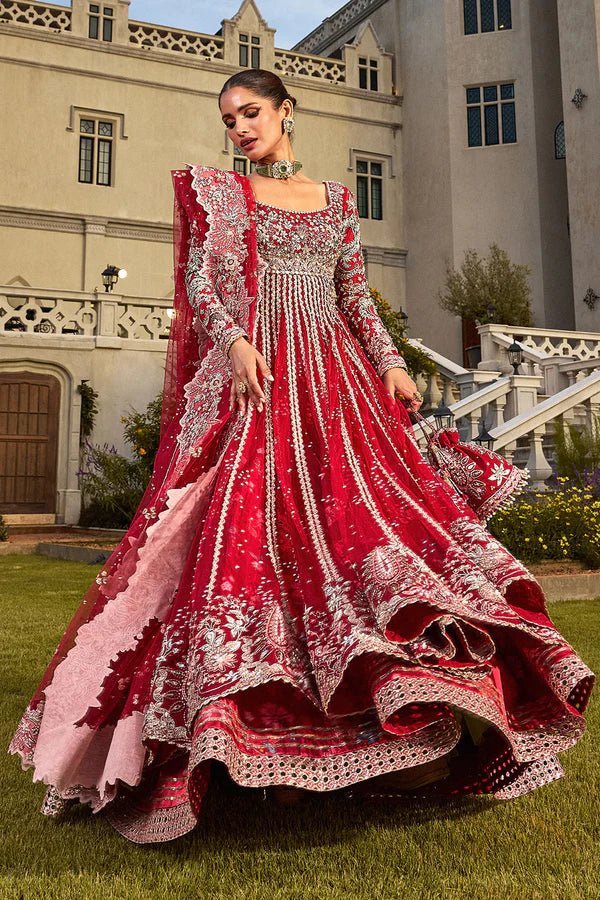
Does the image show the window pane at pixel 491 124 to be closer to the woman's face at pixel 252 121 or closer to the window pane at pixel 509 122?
the window pane at pixel 509 122

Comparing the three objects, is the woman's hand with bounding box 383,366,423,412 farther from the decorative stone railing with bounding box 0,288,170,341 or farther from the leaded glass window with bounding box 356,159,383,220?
the leaded glass window with bounding box 356,159,383,220

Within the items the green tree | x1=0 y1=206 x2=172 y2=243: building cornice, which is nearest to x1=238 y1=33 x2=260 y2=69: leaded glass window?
x1=0 y1=206 x2=172 y2=243: building cornice

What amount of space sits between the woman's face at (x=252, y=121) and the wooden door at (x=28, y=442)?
11.2 meters

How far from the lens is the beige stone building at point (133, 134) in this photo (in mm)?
16781

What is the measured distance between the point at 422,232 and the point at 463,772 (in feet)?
62.1

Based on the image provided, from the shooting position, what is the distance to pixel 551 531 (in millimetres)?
6523

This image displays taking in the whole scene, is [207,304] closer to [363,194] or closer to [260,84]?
[260,84]

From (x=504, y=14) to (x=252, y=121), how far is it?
19.1 meters

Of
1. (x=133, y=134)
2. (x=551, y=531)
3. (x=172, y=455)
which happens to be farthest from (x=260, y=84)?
(x=133, y=134)

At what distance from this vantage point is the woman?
5.22 feet

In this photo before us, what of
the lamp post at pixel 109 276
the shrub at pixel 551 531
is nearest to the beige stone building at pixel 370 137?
the lamp post at pixel 109 276

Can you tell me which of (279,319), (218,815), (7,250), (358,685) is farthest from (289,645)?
(7,250)

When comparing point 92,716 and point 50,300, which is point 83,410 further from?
point 92,716

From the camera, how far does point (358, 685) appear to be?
5.44 feet
